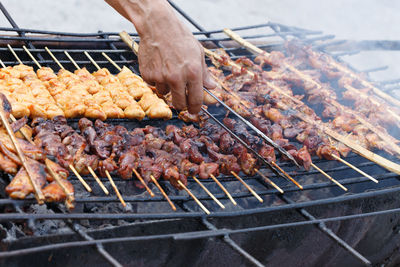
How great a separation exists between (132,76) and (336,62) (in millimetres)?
3311

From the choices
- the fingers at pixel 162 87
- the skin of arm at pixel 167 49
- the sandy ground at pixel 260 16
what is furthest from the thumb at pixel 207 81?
the sandy ground at pixel 260 16

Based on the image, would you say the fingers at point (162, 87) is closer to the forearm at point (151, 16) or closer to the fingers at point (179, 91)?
the fingers at point (179, 91)

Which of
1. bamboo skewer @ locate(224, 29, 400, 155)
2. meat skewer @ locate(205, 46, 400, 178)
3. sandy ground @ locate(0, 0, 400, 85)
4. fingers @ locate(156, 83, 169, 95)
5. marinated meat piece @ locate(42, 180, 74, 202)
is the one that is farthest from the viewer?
sandy ground @ locate(0, 0, 400, 85)

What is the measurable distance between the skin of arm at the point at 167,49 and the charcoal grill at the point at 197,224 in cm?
84

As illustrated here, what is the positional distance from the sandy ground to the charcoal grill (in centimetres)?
589

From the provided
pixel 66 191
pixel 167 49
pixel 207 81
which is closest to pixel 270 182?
pixel 207 81

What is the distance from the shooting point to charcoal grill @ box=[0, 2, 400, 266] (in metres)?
2.49

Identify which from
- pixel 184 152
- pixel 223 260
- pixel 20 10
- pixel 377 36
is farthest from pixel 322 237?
pixel 377 36

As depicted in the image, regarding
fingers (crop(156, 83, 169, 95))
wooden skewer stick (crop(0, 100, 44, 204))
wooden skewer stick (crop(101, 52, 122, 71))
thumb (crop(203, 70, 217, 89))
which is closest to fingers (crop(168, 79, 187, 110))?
fingers (crop(156, 83, 169, 95))

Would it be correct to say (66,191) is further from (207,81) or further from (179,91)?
(207,81)

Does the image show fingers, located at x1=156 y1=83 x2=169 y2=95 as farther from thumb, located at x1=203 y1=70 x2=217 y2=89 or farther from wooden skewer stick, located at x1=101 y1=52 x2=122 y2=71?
wooden skewer stick, located at x1=101 y1=52 x2=122 y2=71

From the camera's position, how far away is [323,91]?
5.33 m

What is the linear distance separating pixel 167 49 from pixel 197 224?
127 centimetres

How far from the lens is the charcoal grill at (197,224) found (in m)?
2.49
